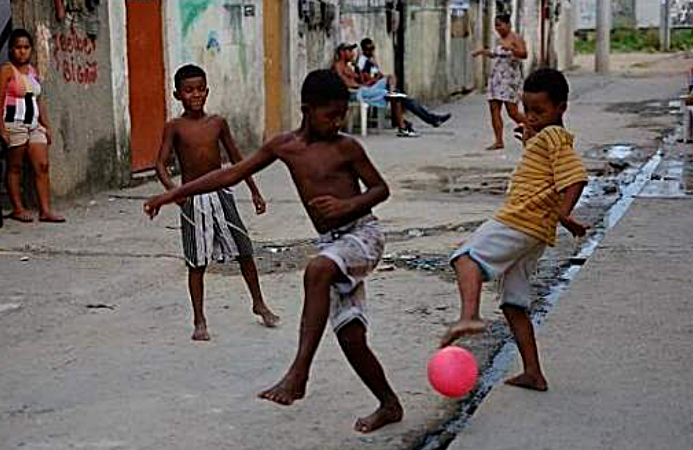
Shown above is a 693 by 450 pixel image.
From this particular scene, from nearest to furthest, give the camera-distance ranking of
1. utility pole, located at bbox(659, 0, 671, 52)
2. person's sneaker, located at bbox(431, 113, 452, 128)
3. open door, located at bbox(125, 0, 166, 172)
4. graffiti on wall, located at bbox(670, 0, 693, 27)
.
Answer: open door, located at bbox(125, 0, 166, 172) → person's sneaker, located at bbox(431, 113, 452, 128) → utility pole, located at bbox(659, 0, 671, 52) → graffiti on wall, located at bbox(670, 0, 693, 27)

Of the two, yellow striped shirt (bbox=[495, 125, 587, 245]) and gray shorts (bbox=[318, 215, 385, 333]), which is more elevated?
yellow striped shirt (bbox=[495, 125, 587, 245])

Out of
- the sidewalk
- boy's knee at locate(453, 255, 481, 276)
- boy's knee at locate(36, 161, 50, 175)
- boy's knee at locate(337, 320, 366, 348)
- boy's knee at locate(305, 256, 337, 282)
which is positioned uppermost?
boy's knee at locate(305, 256, 337, 282)

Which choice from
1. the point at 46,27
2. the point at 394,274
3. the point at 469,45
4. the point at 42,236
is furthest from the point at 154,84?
the point at 469,45

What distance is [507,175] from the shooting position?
13016mm

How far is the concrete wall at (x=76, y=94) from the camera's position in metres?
10.7

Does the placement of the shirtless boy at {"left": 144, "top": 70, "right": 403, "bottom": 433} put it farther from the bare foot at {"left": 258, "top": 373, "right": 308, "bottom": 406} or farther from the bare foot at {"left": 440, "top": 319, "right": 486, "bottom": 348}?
the bare foot at {"left": 440, "top": 319, "right": 486, "bottom": 348}

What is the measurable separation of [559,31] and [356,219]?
104 feet

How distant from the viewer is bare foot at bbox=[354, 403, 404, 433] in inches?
197

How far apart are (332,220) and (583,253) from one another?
4324mm

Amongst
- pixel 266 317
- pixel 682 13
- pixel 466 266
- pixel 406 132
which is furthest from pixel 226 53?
pixel 682 13

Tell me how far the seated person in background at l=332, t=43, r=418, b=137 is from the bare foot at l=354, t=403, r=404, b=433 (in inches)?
490

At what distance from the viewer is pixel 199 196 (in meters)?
6.53

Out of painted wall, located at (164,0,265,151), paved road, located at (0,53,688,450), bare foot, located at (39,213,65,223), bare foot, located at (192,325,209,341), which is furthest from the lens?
painted wall, located at (164,0,265,151)

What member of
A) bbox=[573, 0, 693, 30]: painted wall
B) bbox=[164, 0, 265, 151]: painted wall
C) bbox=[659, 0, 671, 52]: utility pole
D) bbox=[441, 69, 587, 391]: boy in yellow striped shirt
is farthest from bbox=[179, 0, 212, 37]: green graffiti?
bbox=[573, 0, 693, 30]: painted wall
